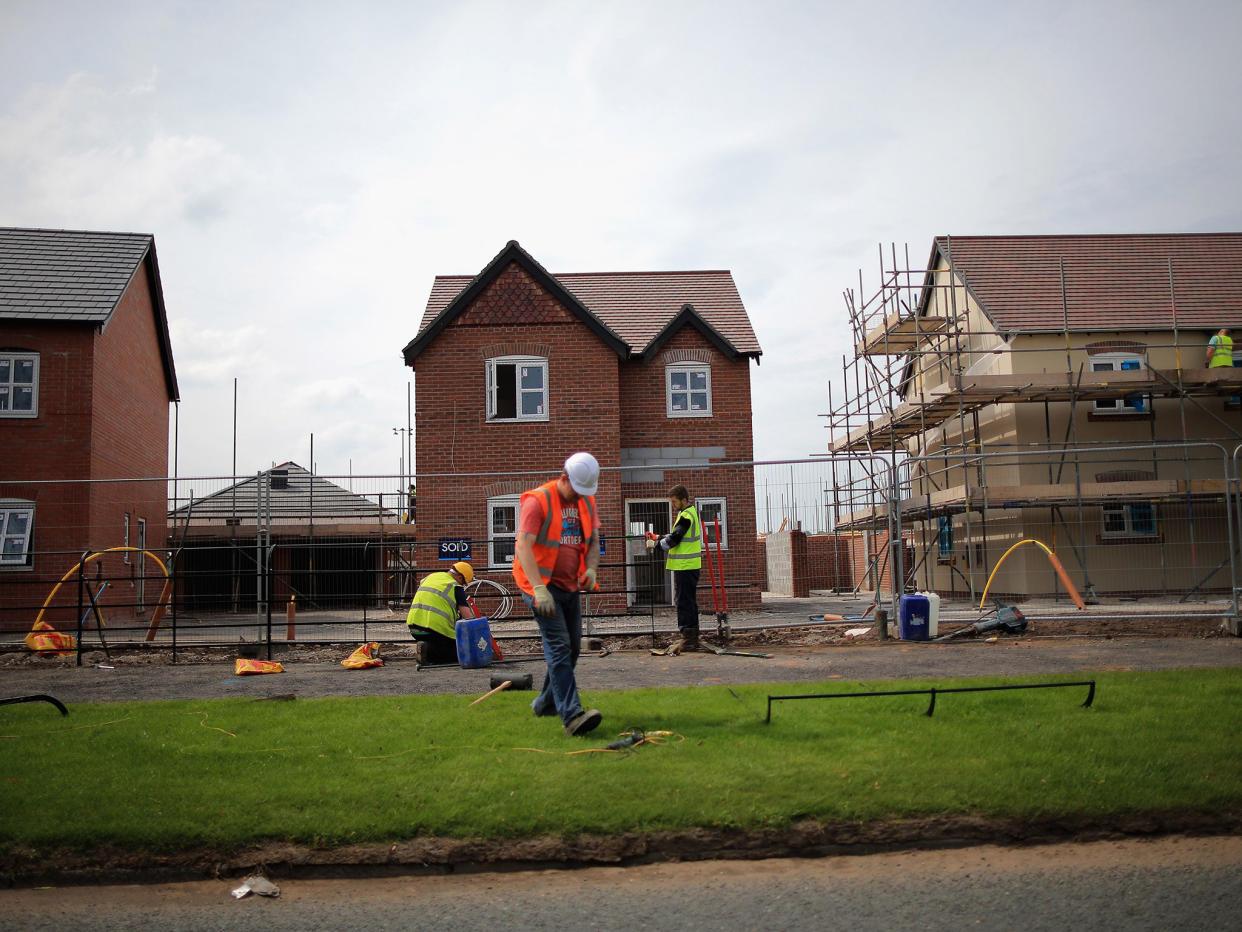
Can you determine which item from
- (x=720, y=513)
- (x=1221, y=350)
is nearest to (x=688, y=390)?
(x=720, y=513)

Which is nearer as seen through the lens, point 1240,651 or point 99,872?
point 99,872

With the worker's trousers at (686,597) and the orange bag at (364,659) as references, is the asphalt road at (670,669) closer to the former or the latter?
the orange bag at (364,659)

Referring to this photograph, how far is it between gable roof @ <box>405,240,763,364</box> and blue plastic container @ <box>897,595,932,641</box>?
1172cm

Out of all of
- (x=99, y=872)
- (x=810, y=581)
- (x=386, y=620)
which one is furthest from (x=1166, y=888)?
(x=810, y=581)

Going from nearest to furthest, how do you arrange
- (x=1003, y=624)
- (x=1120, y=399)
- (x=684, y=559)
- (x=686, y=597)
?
(x=684, y=559) → (x=686, y=597) → (x=1003, y=624) → (x=1120, y=399)

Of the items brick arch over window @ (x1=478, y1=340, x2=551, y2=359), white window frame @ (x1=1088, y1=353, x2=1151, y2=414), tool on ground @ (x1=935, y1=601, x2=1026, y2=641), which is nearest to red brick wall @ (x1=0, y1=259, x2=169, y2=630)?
brick arch over window @ (x1=478, y1=340, x2=551, y2=359)

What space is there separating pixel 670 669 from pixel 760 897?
6517 millimetres

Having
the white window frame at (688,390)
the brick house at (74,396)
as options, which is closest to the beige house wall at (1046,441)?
the white window frame at (688,390)

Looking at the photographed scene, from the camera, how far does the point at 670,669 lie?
10844mm

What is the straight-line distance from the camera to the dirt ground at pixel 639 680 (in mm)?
4781

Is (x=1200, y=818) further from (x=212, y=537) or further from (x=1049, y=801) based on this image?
(x=212, y=537)

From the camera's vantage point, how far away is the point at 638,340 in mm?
25062

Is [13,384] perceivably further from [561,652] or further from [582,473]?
[561,652]

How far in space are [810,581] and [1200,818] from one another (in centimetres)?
1833
